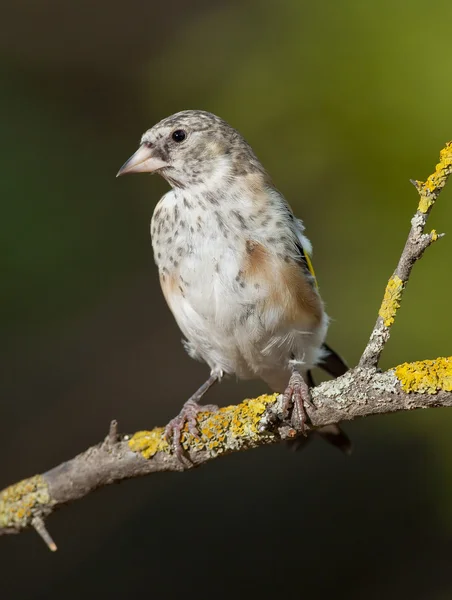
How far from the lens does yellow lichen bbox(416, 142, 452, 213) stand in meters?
2.21

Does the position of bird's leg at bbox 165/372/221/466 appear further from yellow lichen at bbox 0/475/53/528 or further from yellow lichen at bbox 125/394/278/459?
yellow lichen at bbox 0/475/53/528

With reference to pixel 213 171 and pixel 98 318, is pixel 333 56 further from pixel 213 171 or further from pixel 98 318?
pixel 98 318

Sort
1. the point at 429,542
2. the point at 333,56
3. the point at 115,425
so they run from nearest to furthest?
the point at 115,425 → the point at 333,56 → the point at 429,542

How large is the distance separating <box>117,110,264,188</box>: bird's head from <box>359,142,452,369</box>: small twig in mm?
1105

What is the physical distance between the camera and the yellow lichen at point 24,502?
3209 mm

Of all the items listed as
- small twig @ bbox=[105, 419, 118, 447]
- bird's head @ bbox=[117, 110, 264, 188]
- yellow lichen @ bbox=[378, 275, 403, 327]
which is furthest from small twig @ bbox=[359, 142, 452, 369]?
bird's head @ bbox=[117, 110, 264, 188]

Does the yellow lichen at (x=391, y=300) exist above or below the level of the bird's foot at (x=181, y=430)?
above

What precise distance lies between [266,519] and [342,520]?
0.41 meters

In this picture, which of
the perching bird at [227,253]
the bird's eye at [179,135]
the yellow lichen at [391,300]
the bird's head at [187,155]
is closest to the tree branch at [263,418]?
the yellow lichen at [391,300]

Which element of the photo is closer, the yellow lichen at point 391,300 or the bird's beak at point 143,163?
the yellow lichen at point 391,300

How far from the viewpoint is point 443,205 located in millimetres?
3389

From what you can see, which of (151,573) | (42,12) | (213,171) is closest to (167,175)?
(213,171)

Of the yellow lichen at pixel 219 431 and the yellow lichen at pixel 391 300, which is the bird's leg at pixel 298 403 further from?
the yellow lichen at pixel 391 300

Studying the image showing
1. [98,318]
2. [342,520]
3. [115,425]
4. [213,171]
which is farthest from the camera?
[98,318]
